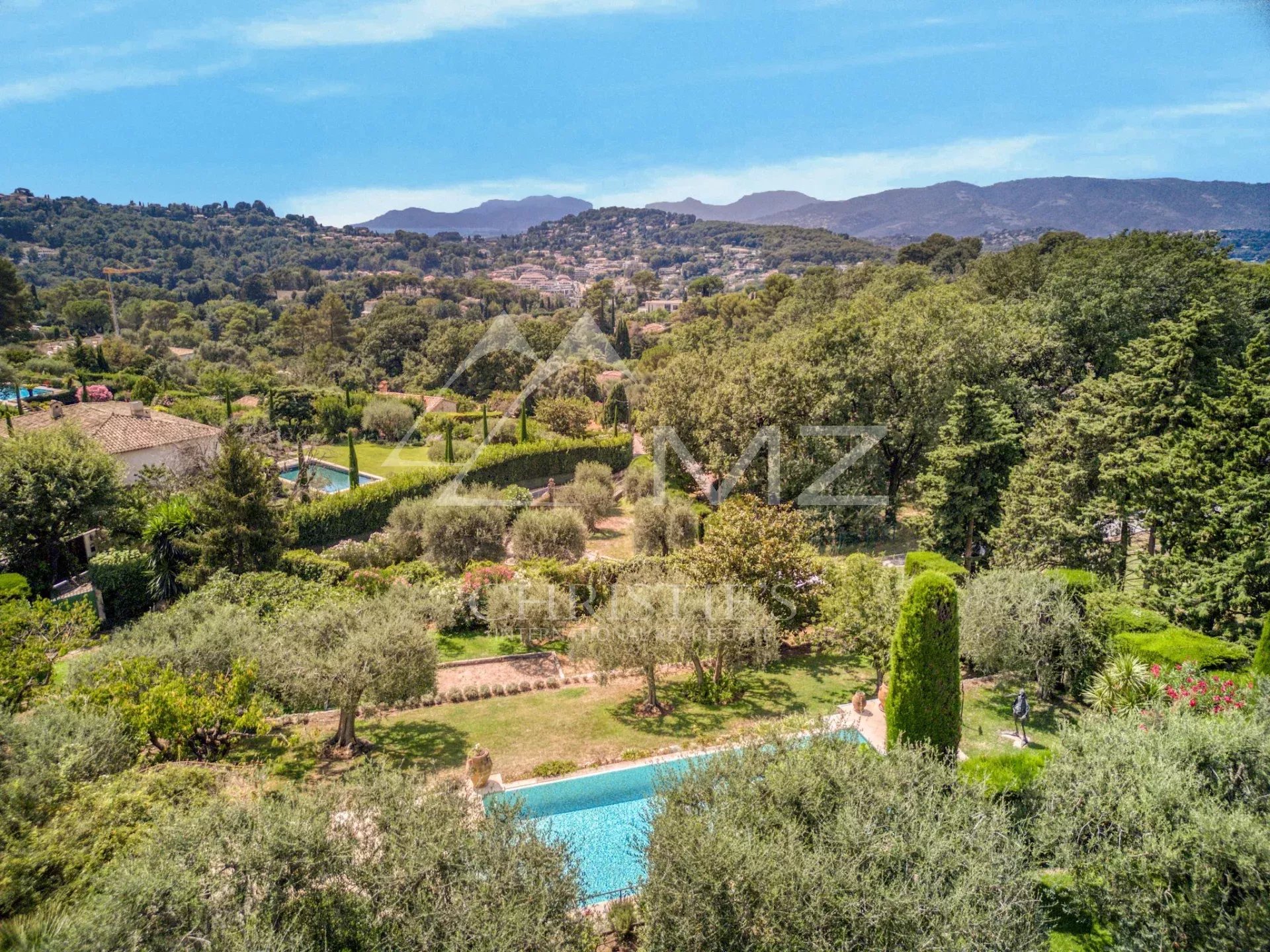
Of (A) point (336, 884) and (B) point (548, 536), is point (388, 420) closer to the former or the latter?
(B) point (548, 536)

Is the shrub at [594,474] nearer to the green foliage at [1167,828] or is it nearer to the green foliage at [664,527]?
the green foliage at [664,527]

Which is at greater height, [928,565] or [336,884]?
[336,884]

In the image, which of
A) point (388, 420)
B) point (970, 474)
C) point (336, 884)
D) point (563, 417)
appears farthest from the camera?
point (388, 420)

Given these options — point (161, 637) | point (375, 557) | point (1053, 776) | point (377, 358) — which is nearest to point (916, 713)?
point (1053, 776)

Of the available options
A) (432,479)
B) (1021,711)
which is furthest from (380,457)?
(1021,711)

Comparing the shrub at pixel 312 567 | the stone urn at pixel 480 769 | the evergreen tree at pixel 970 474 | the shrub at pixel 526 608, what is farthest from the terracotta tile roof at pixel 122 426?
the evergreen tree at pixel 970 474

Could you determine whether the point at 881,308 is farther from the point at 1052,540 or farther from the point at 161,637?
the point at 161,637
